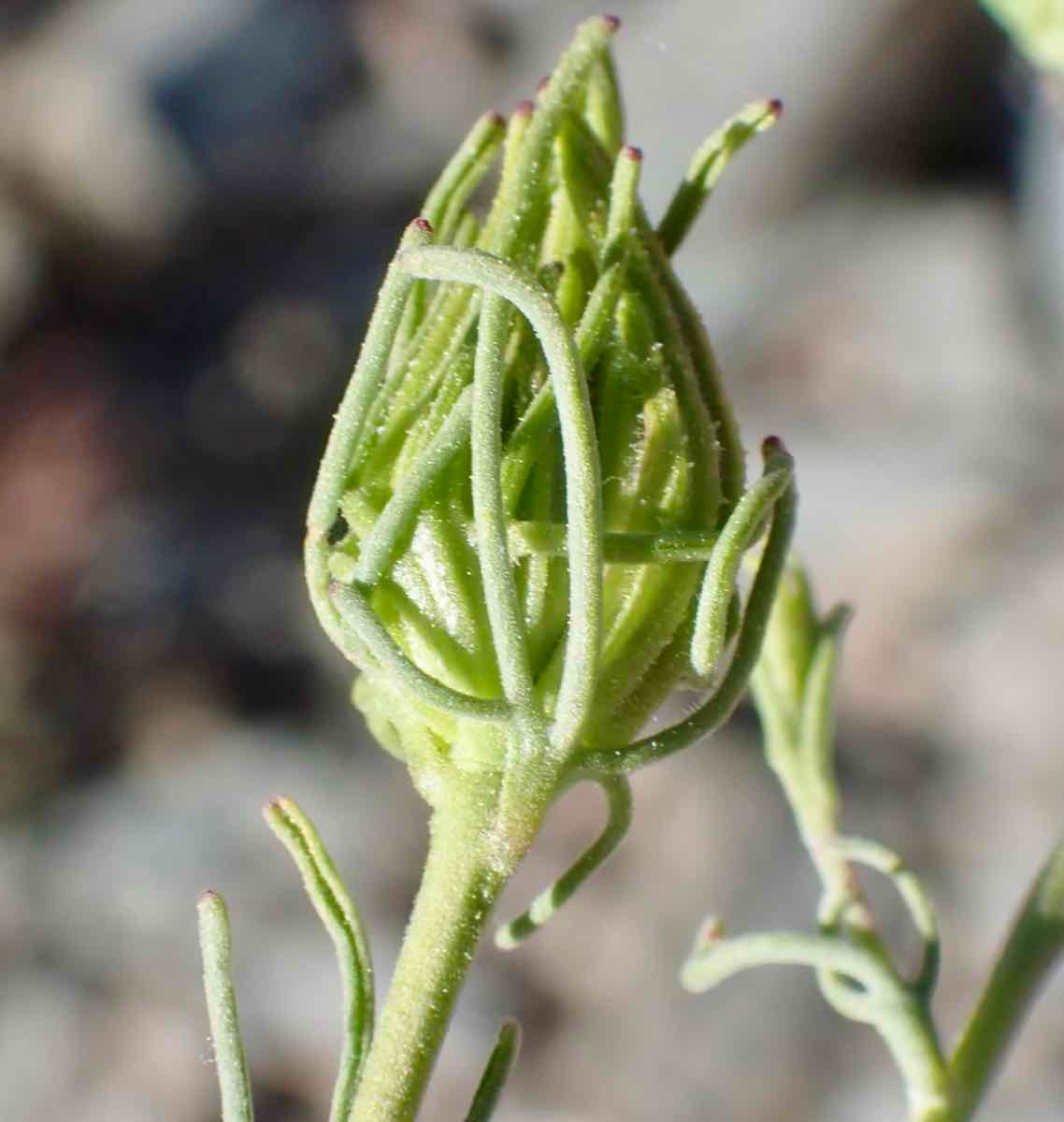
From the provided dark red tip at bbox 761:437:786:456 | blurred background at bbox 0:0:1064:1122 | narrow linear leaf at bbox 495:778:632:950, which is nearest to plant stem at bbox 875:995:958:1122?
narrow linear leaf at bbox 495:778:632:950

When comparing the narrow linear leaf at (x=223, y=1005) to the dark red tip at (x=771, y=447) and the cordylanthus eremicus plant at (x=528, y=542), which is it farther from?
the dark red tip at (x=771, y=447)

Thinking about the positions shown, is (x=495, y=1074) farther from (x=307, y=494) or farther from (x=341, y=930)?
(x=307, y=494)

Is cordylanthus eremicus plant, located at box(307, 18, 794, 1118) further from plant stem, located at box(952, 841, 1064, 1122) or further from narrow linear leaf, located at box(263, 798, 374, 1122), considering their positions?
plant stem, located at box(952, 841, 1064, 1122)

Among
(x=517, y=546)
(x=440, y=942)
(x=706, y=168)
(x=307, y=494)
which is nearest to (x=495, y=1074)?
(x=440, y=942)

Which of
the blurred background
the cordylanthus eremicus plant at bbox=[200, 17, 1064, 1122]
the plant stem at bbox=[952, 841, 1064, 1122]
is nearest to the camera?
the cordylanthus eremicus plant at bbox=[200, 17, 1064, 1122]

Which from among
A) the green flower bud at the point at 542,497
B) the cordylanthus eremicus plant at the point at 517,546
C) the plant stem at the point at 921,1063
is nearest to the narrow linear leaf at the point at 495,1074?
the cordylanthus eremicus plant at the point at 517,546

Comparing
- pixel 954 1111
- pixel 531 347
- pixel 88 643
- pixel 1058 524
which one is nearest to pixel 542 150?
pixel 531 347
